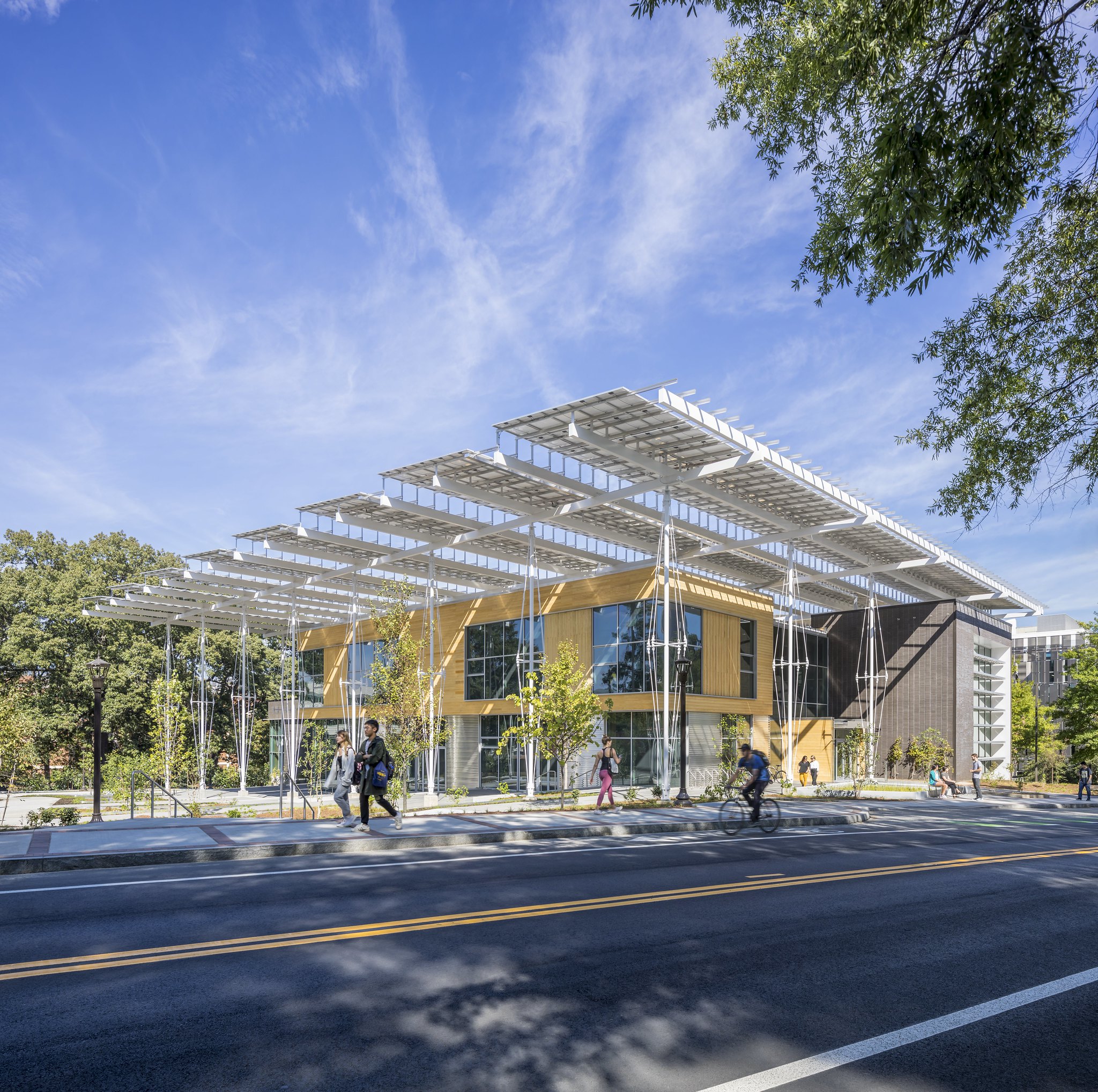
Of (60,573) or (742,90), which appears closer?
(742,90)

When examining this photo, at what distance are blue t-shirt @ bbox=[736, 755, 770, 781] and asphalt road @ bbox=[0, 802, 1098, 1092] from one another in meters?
5.41

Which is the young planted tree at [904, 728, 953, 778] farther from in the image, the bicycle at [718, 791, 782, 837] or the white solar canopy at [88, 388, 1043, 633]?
the bicycle at [718, 791, 782, 837]

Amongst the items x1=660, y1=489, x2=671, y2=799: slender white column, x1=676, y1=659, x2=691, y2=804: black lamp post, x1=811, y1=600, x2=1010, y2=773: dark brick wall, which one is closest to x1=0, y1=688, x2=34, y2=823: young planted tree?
x1=676, y1=659, x2=691, y2=804: black lamp post

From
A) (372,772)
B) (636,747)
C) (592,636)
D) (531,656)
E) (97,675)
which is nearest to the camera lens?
(372,772)

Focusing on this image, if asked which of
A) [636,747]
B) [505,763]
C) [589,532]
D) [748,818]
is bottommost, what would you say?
[505,763]

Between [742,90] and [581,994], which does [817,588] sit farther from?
[581,994]

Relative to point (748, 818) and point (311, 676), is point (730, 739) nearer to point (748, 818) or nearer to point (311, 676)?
point (748, 818)

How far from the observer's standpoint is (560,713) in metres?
23.2

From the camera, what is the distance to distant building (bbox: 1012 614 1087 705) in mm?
103438

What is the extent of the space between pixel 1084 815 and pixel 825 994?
2709 centimetres

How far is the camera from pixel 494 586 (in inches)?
1734

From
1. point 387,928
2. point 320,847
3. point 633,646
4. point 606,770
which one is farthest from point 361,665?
point 387,928

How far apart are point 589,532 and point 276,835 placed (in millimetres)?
20516

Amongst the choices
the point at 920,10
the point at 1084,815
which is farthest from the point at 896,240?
the point at 1084,815
